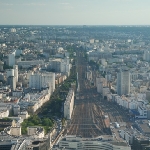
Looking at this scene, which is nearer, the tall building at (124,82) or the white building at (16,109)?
the white building at (16,109)

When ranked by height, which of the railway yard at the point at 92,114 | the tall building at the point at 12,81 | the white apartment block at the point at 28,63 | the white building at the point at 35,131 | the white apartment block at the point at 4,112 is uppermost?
the white apartment block at the point at 28,63

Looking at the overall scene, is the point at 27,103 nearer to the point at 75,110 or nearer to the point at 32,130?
the point at 75,110

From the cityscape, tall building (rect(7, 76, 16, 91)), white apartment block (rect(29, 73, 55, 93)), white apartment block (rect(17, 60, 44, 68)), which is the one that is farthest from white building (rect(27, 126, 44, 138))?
white apartment block (rect(17, 60, 44, 68))

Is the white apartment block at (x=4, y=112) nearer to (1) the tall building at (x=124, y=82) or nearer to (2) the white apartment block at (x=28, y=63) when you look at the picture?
(1) the tall building at (x=124, y=82)

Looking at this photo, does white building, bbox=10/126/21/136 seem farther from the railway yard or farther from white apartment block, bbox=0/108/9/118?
white apartment block, bbox=0/108/9/118

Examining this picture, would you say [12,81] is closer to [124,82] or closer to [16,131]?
[124,82]

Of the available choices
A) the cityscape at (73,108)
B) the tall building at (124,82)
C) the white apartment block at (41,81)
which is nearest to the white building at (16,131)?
the cityscape at (73,108)

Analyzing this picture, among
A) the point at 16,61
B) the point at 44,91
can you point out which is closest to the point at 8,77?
the point at 44,91

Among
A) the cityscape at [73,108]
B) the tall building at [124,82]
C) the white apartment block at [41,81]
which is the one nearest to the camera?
the cityscape at [73,108]

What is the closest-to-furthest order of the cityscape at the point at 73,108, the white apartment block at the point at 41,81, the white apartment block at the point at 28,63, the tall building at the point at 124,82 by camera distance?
the cityscape at the point at 73,108 → the tall building at the point at 124,82 → the white apartment block at the point at 41,81 → the white apartment block at the point at 28,63
